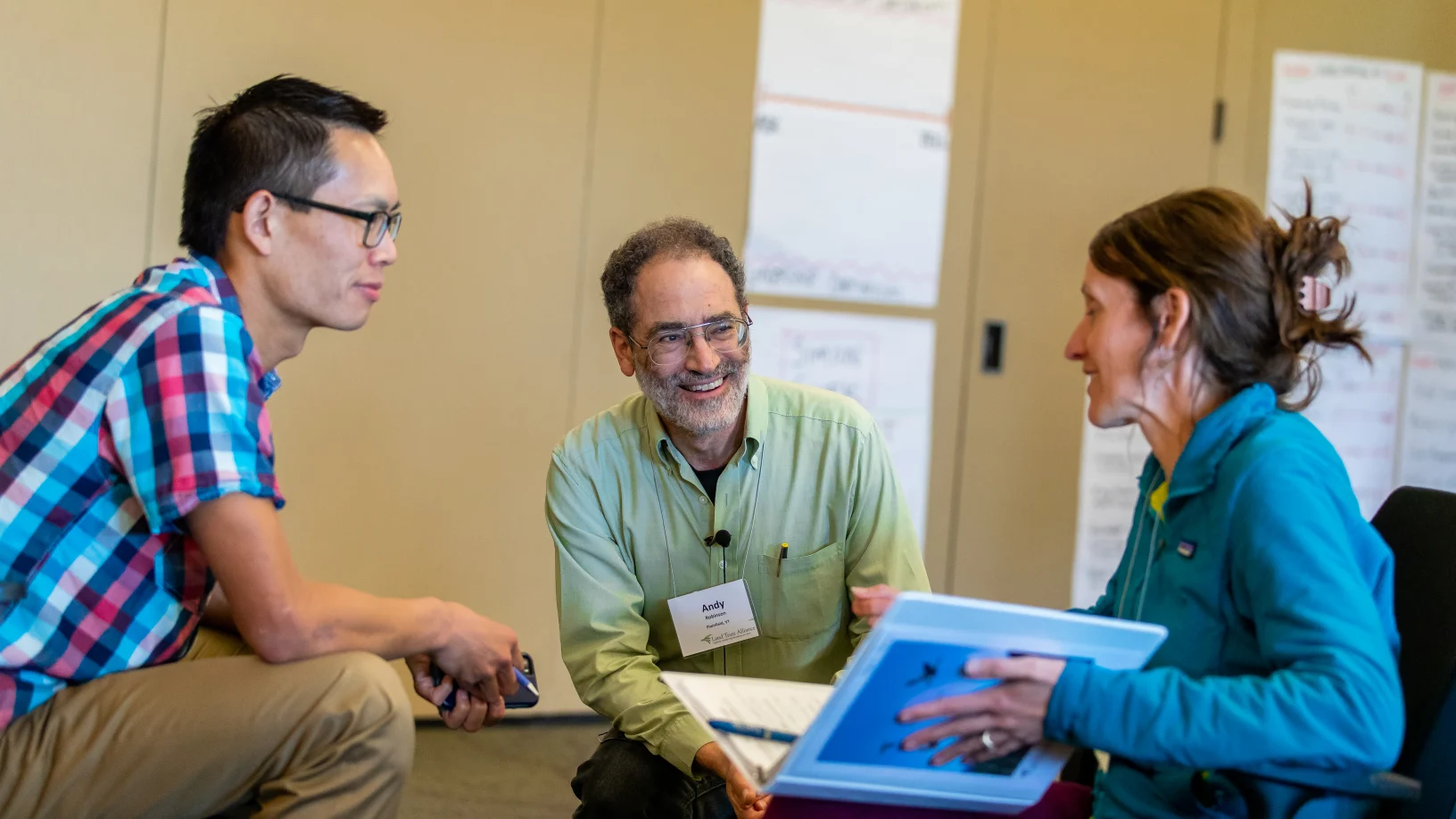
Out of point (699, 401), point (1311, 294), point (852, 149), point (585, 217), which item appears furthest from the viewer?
point (852, 149)

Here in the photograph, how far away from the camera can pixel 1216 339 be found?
1.40m

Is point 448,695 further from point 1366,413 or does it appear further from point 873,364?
point 1366,413

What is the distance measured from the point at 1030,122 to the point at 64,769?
10.8 feet

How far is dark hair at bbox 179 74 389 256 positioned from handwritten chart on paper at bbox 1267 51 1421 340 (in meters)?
3.30

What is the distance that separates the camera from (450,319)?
3.36m

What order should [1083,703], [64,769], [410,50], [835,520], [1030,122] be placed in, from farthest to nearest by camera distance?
[1030,122], [410,50], [835,520], [64,769], [1083,703]

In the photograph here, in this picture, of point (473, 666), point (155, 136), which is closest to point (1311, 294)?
point (473, 666)

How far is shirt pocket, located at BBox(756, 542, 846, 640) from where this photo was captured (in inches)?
81.3

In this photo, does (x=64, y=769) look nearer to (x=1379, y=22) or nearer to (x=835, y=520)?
(x=835, y=520)

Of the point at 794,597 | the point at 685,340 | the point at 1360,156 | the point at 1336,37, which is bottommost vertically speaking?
the point at 794,597

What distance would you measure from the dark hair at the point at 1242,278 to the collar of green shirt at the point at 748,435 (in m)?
0.77

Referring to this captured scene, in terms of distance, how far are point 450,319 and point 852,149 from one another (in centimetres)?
131

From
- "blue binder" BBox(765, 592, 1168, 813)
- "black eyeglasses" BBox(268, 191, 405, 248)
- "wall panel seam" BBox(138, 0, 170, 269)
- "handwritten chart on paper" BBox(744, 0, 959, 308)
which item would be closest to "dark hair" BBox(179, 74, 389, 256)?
"black eyeglasses" BBox(268, 191, 405, 248)

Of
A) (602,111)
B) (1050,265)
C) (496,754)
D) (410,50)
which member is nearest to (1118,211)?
(1050,265)
